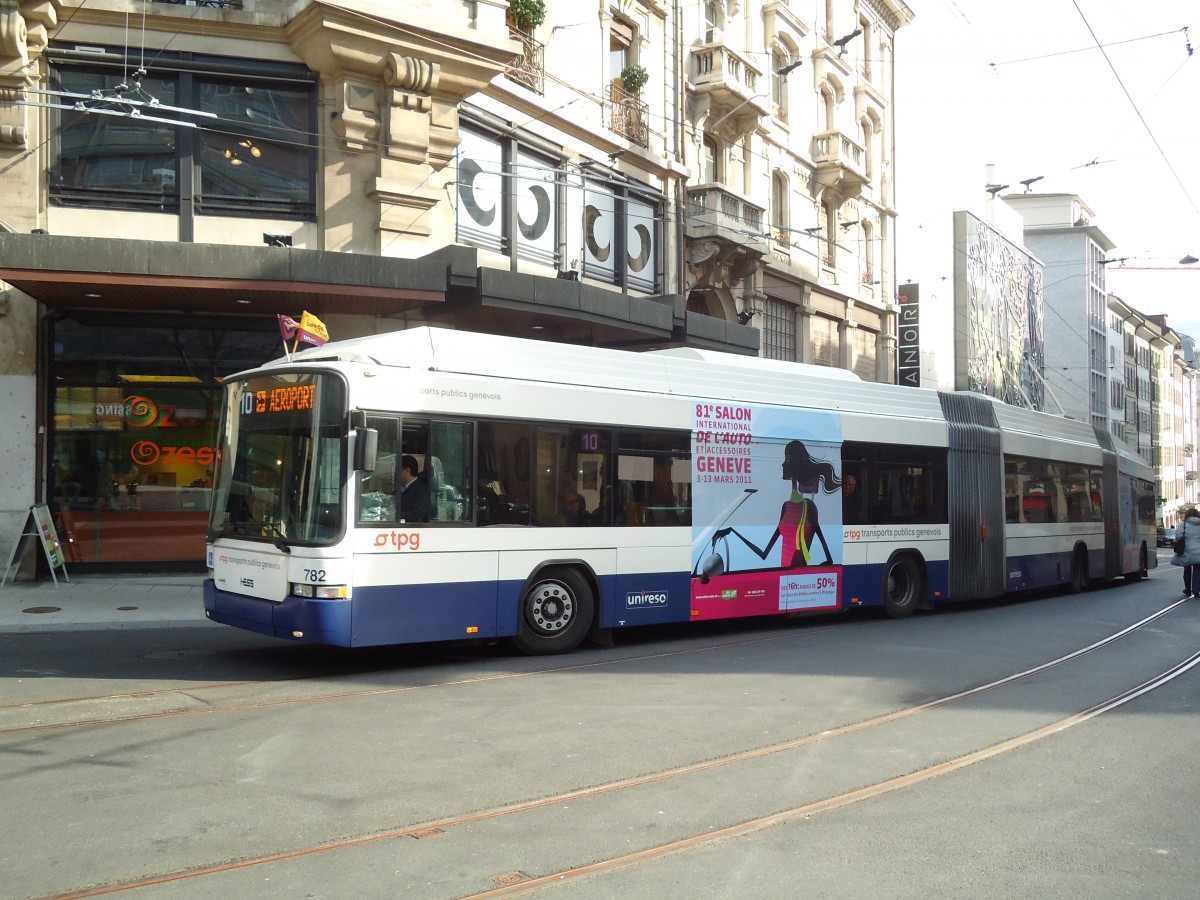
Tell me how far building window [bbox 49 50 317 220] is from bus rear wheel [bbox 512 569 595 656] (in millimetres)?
9714

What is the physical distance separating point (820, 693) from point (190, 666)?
5556mm

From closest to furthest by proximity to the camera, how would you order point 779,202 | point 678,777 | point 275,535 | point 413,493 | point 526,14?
point 678,777, point 275,535, point 413,493, point 526,14, point 779,202

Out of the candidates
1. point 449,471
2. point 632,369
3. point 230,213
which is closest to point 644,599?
point 632,369

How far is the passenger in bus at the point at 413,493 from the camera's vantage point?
9.41 metres

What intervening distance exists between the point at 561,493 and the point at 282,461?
2740mm

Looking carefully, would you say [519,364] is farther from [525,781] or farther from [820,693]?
[525,781]

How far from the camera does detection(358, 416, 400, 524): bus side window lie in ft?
29.9

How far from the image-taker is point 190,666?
975 cm

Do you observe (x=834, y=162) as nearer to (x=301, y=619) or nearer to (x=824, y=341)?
(x=824, y=341)

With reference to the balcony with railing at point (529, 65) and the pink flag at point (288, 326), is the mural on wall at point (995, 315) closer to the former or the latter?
the balcony with railing at point (529, 65)

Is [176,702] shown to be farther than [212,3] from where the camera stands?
No

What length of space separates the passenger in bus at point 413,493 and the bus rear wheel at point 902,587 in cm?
755

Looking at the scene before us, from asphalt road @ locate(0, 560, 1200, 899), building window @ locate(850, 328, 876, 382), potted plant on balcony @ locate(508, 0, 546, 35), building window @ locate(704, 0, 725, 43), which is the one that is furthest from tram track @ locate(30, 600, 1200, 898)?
building window @ locate(850, 328, 876, 382)

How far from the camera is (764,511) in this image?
12.8 m
